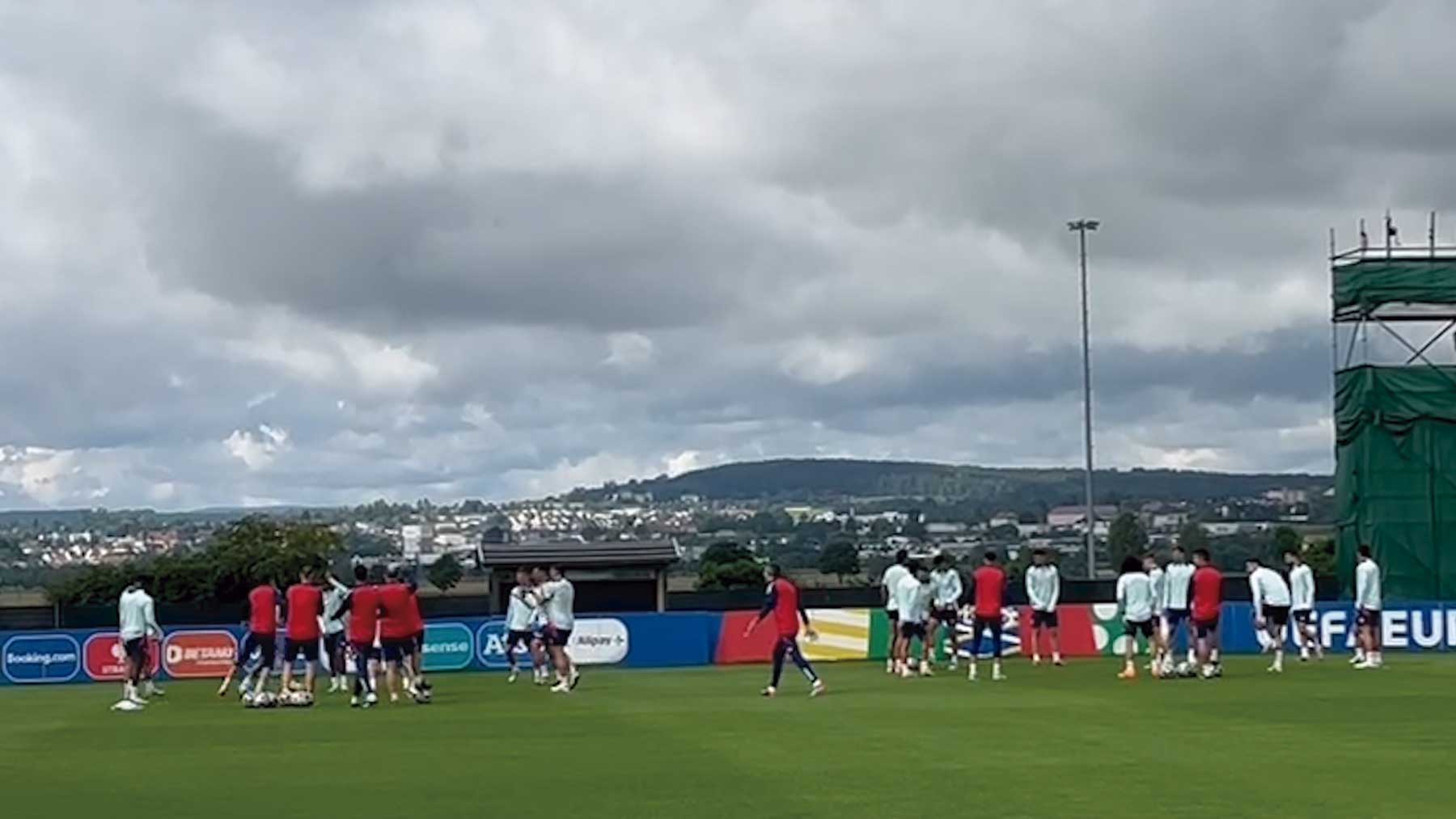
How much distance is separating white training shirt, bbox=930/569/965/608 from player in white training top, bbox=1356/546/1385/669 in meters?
6.73

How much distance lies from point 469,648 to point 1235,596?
19.5m

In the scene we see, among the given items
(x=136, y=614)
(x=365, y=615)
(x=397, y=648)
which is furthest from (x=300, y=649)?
(x=136, y=614)

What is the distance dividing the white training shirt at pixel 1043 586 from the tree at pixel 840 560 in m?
40.6

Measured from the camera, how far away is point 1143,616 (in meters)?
31.6

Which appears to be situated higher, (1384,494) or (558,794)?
(1384,494)

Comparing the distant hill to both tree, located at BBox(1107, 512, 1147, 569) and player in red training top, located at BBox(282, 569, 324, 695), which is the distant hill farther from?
player in red training top, located at BBox(282, 569, 324, 695)

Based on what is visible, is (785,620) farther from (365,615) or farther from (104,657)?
(104,657)

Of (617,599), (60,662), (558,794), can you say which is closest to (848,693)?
(558,794)

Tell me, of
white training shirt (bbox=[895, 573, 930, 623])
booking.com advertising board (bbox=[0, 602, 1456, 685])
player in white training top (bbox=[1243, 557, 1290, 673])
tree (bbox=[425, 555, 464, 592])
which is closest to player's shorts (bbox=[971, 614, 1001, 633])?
white training shirt (bbox=[895, 573, 930, 623])

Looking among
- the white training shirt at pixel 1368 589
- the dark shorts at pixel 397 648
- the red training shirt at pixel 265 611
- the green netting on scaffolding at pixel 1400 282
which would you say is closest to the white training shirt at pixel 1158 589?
the white training shirt at pixel 1368 589

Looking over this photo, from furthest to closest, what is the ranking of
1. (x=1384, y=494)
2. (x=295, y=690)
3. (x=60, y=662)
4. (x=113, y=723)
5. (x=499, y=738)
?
(x=1384, y=494), (x=60, y=662), (x=295, y=690), (x=113, y=723), (x=499, y=738)

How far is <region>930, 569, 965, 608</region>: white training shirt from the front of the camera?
33781mm

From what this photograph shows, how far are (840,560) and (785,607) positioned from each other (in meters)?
50.7

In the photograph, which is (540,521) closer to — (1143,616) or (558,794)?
(1143,616)
